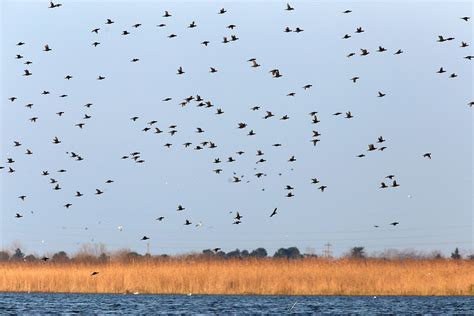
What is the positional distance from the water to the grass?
554 mm

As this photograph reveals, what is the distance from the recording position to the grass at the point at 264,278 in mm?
45362

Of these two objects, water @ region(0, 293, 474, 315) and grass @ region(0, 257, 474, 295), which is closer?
water @ region(0, 293, 474, 315)

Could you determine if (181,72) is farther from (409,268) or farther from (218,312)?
Result: (409,268)

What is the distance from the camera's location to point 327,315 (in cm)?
3700

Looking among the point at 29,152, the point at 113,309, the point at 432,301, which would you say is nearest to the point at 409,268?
the point at 432,301

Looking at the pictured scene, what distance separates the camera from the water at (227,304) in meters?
39.5

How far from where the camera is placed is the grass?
45362 millimetres

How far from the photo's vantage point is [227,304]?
4384 centimetres

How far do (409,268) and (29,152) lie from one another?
19.5 m

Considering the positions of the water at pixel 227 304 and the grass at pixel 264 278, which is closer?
the water at pixel 227 304

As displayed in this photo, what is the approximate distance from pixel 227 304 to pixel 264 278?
3984 millimetres

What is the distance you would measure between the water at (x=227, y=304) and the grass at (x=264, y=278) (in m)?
0.55

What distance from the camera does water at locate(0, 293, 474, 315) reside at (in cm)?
3950

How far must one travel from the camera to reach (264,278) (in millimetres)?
47375
